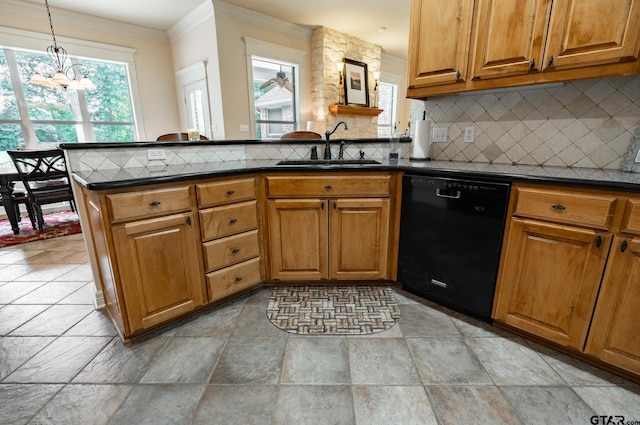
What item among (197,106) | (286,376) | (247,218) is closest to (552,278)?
(286,376)

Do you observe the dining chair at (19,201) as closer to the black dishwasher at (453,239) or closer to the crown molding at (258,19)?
Answer: the crown molding at (258,19)

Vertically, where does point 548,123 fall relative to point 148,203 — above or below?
above

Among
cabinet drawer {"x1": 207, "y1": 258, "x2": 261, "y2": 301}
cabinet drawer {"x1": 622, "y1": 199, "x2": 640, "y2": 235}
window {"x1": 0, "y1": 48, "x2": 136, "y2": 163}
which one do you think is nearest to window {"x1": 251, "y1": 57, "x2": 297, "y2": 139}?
window {"x1": 0, "y1": 48, "x2": 136, "y2": 163}

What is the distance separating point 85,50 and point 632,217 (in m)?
6.37

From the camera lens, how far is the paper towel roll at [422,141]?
218 cm

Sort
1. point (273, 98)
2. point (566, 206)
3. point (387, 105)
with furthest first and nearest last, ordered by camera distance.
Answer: point (387, 105)
point (273, 98)
point (566, 206)

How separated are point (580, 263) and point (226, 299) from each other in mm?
1936

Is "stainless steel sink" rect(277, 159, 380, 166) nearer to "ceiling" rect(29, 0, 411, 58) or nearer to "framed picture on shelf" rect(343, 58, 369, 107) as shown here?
"ceiling" rect(29, 0, 411, 58)

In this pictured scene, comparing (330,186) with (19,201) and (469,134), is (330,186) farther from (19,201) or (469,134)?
(19,201)

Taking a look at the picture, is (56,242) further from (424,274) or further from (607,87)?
(607,87)

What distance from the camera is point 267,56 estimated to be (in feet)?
15.0

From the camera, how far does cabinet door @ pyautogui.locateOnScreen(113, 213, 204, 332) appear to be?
4.84 ft

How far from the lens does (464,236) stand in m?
1.68

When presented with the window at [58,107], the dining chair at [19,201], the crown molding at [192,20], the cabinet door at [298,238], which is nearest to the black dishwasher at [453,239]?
the cabinet door at [298,238]
